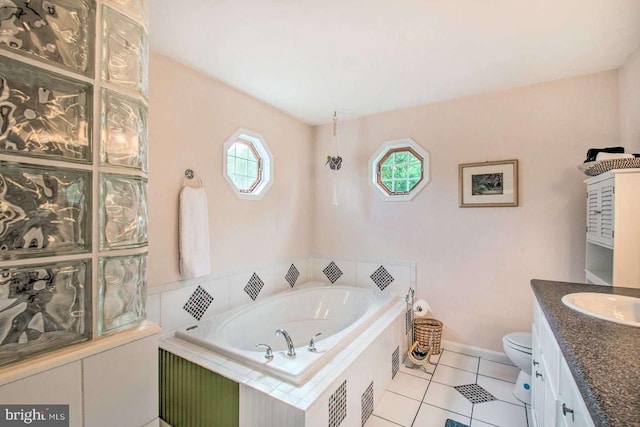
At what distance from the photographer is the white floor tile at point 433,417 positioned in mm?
1726

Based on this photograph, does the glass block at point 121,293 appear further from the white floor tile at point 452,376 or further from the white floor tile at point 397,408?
the white floor tile at point 452,376

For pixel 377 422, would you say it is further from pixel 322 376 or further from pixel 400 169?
pixel 400 169

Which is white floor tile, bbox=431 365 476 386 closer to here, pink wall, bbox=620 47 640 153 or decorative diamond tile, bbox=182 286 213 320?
decorative diamond tile, bbox=182 286 213 320

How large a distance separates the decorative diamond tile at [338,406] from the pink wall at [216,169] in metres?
1.31

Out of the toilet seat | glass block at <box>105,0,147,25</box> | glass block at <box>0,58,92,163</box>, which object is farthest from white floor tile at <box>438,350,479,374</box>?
glass block at <box>105,0,147,25</box>

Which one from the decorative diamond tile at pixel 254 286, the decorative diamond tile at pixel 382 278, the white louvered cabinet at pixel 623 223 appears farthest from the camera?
the decorative diamond tile at pixel 382 278

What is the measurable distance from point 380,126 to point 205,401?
274 centimetres

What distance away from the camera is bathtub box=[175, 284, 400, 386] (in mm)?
1467

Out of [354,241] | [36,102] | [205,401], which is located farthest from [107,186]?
[354,241]

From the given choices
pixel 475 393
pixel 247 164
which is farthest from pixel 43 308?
pixel 475 393

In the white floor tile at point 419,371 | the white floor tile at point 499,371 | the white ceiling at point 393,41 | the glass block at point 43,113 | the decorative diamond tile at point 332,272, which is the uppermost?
the white ceiling at point 393,41

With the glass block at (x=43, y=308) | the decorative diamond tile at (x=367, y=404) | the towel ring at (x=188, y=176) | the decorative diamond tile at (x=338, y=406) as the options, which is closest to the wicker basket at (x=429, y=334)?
the decorative diamond tile at (x=367, y=404)

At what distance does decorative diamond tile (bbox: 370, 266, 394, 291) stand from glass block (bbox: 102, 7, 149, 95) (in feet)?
8.56

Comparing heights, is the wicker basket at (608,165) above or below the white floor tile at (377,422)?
above
